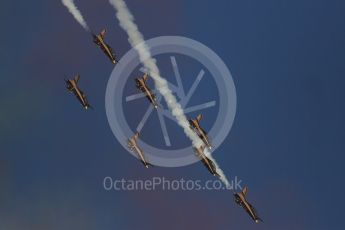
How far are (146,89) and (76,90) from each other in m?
3.56

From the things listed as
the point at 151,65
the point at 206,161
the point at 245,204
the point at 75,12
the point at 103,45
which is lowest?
the point at 245,204

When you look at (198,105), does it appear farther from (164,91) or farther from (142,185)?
(142,185)

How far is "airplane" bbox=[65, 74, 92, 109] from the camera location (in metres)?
25.5

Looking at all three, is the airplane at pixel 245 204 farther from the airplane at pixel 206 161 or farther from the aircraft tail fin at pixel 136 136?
the aircraft tail fin at pixel 136 136

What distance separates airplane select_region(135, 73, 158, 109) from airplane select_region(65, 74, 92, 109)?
278 centimetres

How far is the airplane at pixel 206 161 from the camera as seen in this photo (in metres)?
24.9

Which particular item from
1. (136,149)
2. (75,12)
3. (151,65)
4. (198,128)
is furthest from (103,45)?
(198,128)

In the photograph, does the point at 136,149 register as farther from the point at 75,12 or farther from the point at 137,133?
the point at 75,12

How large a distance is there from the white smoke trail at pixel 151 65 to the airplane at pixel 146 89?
43cm

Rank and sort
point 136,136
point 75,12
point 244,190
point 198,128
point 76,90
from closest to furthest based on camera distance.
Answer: point 244,190 < point 198,128 < point 136,136 < point 76,90 < point 75,12

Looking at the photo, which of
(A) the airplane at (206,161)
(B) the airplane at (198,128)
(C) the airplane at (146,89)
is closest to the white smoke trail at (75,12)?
(C) the airplane at (146,89)

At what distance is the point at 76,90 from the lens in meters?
25.5

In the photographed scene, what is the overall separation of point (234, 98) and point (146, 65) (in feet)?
15.7

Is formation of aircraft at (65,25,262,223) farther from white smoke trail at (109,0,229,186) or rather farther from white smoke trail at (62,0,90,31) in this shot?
white smoke trail at (62,0,90,31)
